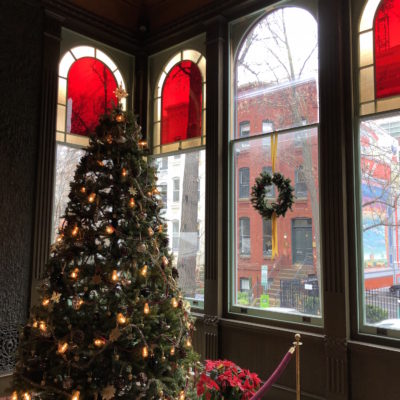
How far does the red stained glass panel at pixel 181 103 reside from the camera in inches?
205

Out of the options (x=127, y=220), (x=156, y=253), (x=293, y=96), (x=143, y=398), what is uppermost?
(x=293, y=96)

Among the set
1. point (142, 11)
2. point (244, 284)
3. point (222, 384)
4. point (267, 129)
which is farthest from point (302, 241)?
point (142, 11)

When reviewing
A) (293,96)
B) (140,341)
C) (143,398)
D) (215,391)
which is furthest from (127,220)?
Result: (293,96)

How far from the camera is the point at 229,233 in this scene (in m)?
4.68

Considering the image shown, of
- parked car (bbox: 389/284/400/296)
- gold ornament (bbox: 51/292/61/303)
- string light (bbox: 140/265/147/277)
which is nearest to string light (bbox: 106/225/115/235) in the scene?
string light (bbox: 140/265/147/277)

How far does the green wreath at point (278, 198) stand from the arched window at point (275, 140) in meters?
0.07

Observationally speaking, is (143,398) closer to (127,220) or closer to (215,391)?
(215,391)

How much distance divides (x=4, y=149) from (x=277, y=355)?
3.49 metres

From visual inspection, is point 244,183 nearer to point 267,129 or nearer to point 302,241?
point 267,129

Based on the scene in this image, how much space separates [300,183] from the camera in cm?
417

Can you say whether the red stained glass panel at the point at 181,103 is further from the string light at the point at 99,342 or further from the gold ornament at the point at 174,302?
the string light at the point at 99,342

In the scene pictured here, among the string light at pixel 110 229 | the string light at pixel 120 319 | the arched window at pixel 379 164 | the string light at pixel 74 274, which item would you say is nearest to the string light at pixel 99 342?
the string light at pixel 120 319

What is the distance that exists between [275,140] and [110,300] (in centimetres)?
266

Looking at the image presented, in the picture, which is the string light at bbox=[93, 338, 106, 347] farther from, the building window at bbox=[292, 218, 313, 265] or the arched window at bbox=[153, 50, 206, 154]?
the arched window at bbox=[153, 50, 206, 154]
